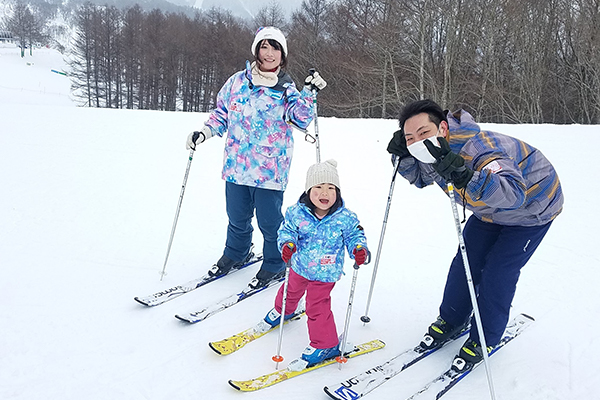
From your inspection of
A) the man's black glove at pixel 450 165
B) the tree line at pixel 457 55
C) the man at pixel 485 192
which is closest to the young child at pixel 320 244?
the man at pixel 485 192

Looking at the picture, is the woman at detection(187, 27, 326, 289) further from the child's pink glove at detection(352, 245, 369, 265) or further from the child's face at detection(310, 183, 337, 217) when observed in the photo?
the child's pink glove at detection(352, 245, 369, 265)

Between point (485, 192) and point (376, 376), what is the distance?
3.95ft

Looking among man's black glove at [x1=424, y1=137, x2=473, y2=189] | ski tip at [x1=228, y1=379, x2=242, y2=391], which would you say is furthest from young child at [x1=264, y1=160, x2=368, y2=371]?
man's black glove at [x1=424, y1=137, x2=473, y2=189]

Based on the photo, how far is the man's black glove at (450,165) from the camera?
195 cm

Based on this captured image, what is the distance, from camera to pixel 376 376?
94.2 inches

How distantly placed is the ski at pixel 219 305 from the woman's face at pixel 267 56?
1.69m

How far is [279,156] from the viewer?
3.23 metres

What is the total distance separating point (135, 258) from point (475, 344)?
2.97m

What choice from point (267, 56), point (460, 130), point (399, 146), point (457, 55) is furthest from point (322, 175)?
point (457, 55)

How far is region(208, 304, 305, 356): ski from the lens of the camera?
8.40ft

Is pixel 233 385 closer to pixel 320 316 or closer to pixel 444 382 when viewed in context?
pixel 320 316

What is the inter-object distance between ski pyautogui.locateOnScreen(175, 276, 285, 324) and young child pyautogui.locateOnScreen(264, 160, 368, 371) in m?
0.82

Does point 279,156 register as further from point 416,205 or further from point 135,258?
point 416,205

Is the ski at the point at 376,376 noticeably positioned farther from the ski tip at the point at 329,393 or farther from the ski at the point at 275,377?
the ski at the point at 275,377
